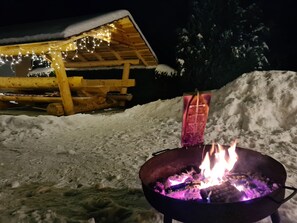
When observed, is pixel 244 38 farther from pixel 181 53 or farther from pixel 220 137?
pixel 220 137

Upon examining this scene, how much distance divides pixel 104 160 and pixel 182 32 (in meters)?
8.47

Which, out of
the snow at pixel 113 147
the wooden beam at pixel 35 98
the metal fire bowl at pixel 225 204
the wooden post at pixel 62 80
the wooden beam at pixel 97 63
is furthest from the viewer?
the wooden beam at pixel 97 63

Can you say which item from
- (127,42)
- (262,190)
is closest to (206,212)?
(262,190)

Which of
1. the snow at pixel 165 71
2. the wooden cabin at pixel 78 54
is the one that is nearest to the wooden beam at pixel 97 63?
the wooden cabin at pixel 78 54

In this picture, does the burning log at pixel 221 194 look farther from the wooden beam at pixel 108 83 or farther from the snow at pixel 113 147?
the wooden beam at pixel 108 83

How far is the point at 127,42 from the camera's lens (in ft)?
43.2

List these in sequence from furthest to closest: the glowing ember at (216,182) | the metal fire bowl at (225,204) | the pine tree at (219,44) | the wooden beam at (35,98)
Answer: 1. the wooden beam at (35,98)
2. the pine tree at (219,44)
3. the glowing ember at (216,182)
4. the metal fire bowl at (225,204)

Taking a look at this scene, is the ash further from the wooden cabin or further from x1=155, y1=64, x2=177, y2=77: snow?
x1=155, y1=64, x2=177, y2=77: snow

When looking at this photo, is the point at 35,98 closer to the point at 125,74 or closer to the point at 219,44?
the point at 125,74

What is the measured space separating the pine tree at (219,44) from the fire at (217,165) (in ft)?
26.6

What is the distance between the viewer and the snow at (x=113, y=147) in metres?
3.98

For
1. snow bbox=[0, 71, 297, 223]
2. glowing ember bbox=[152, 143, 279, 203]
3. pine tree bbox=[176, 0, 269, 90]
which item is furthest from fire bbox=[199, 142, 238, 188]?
pine tree bbox=[176, 0, 269, 90]

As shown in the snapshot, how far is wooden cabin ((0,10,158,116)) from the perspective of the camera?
9.61 metres

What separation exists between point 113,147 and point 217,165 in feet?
12.3
